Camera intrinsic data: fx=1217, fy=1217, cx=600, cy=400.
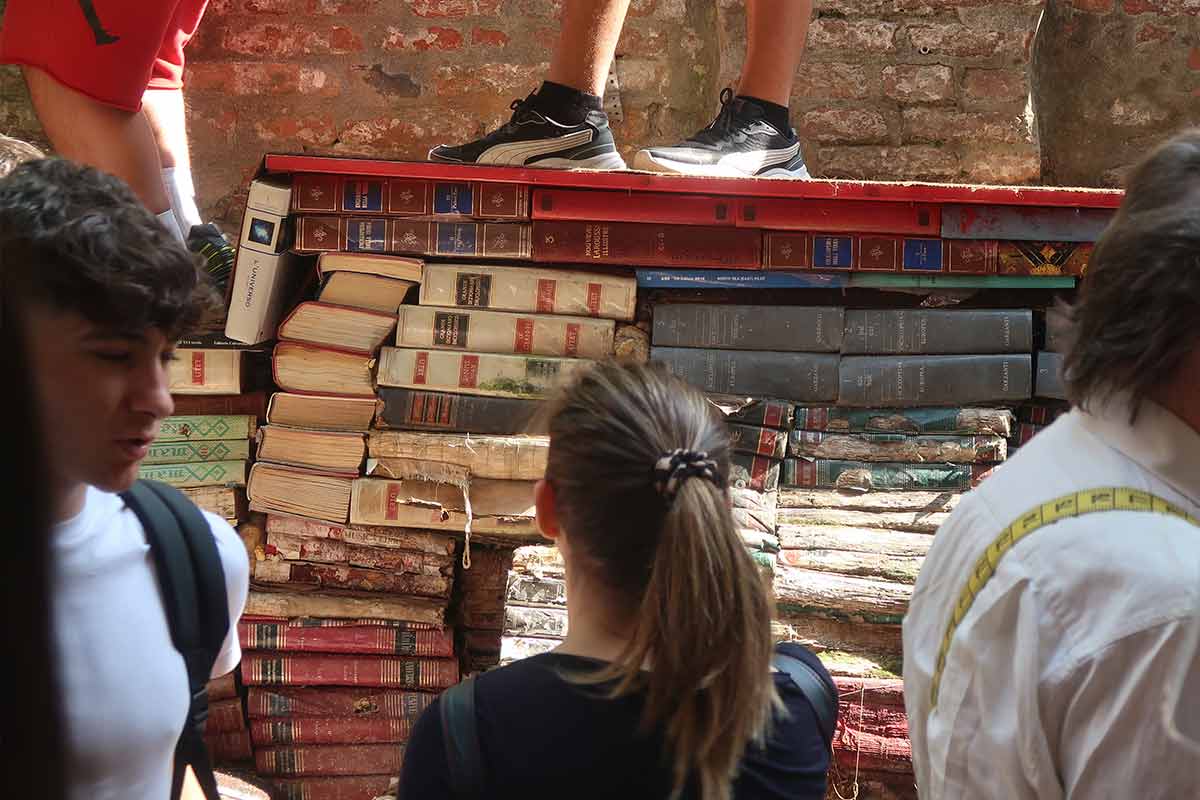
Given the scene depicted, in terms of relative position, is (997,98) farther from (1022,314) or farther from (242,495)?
(242,495)

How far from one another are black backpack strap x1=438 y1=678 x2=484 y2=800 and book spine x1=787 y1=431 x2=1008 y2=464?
2.60m

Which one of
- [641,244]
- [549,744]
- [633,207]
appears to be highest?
[633,207]

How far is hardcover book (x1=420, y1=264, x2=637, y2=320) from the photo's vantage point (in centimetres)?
369

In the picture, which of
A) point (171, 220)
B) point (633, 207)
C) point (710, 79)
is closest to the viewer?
point (171, 220)

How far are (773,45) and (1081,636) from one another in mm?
2804

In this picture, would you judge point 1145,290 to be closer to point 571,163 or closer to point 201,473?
point 571,163

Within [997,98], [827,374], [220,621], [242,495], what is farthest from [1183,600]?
[997,98]

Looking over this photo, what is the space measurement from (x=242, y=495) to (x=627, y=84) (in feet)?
7.05

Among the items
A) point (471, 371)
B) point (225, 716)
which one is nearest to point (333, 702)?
point (225, 716)

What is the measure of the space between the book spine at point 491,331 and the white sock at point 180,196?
2.19ft

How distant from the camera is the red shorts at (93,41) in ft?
9.68

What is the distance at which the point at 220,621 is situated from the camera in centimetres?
143

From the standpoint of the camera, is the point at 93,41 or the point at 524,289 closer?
the point at 93,41

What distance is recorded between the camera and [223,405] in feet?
12.7
